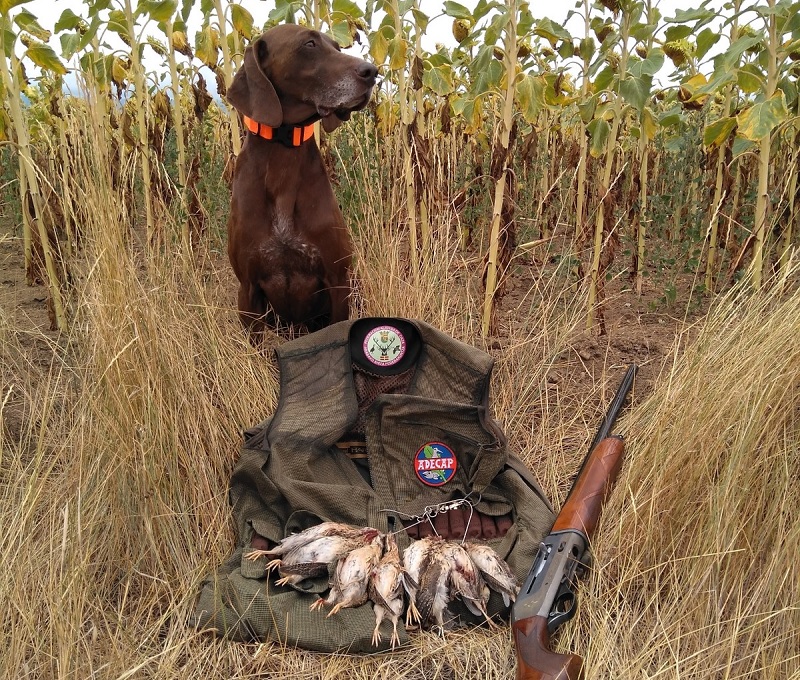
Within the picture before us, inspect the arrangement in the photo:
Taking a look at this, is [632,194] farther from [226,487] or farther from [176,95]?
[226,487]

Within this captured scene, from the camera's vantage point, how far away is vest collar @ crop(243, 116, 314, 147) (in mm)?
2818

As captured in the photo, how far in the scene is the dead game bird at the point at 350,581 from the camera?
2164 millimetres

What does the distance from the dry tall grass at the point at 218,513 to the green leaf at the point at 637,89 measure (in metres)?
1.20

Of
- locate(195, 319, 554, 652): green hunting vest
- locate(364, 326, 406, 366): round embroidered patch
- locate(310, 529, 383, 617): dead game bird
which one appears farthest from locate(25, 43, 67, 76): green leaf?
locate(310, 529, 383, 617): dead game bird

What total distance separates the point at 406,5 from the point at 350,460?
6.74 feet

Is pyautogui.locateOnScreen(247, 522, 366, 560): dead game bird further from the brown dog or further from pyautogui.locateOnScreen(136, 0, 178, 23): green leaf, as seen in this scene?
pyautogui.locateOnScreen(136, 0, 178, 23): green leaf

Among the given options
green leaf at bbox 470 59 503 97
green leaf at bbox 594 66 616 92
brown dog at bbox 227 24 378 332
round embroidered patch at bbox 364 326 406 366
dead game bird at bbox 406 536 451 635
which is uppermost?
green leaf at bbox 594 66 616 92

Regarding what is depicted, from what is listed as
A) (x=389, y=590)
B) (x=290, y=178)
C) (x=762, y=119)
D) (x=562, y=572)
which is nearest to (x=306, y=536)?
(x=389, y=590)

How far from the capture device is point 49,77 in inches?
229

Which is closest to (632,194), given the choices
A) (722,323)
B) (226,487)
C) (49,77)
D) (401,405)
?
(722,323)

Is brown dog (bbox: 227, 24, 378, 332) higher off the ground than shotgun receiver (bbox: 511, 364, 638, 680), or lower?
higher

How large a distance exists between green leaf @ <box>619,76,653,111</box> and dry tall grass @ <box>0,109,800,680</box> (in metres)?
1.20

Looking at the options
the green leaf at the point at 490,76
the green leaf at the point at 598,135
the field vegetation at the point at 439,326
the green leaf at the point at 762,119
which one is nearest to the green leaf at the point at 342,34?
the field vegetation at the point at 439,326

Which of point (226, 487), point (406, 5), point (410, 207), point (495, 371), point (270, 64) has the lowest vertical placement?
point (226, 487)
